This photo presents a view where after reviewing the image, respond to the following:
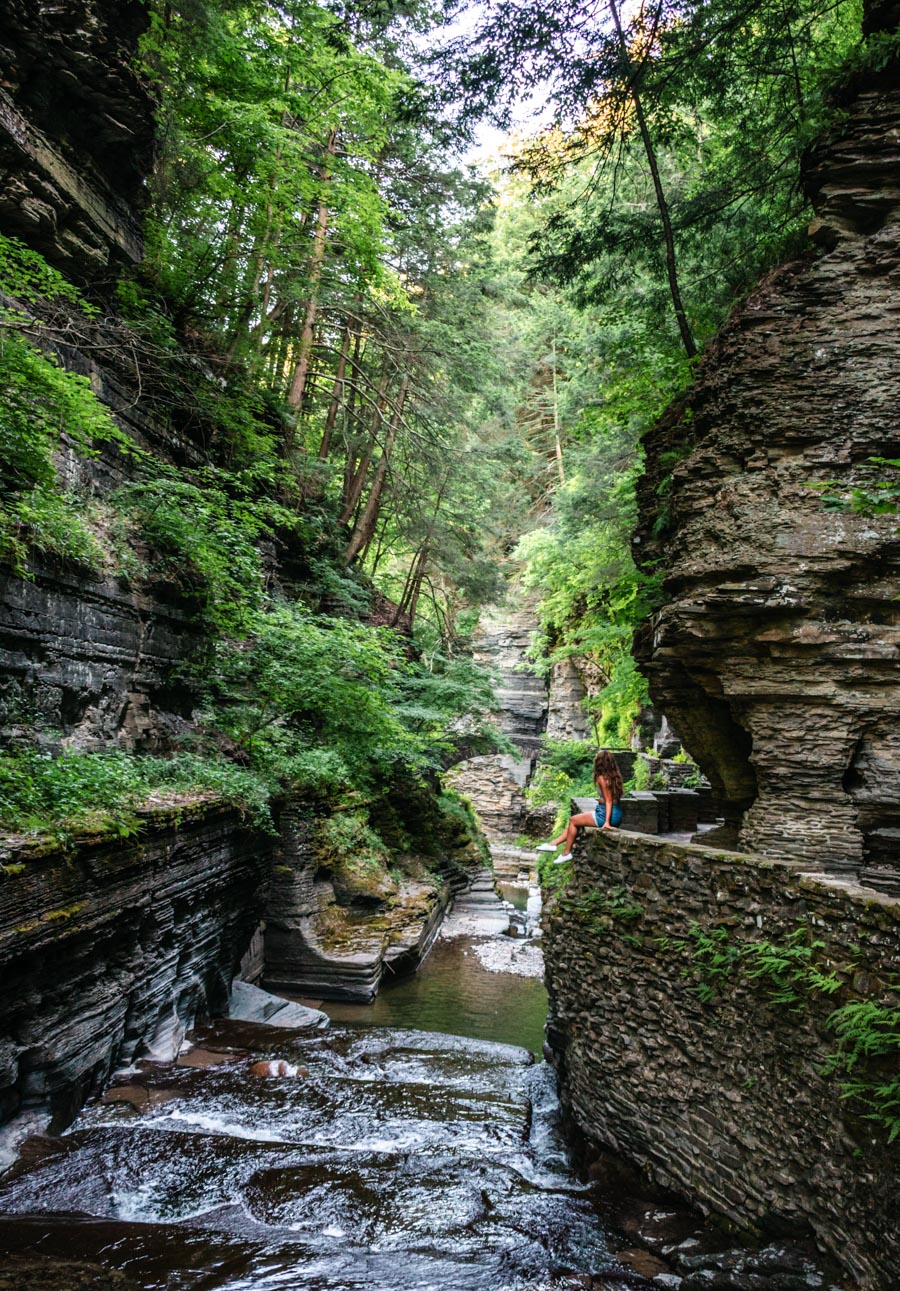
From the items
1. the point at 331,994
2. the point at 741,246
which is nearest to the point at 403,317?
the point at 741,246

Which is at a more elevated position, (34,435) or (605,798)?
(34,435)

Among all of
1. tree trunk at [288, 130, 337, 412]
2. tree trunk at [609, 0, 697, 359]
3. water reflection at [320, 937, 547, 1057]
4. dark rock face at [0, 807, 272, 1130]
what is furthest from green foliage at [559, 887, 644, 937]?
tree trunk at [288, 130, 337, 412]

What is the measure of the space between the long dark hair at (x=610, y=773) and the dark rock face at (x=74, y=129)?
8.72m

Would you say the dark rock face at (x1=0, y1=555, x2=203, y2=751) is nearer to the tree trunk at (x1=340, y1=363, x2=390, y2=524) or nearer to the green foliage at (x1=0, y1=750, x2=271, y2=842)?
the green foliage at (x1=0, y1=750, x2=271, y2=842)

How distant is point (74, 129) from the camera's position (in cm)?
768

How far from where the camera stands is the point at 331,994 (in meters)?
10.6

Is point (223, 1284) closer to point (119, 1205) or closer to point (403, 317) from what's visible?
point (119, 1205)

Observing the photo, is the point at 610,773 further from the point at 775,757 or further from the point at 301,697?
the point at 301,697

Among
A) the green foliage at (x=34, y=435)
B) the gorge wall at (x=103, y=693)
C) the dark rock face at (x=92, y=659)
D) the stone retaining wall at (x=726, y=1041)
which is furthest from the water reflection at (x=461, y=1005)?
the green foliage at (x=34, y=435)

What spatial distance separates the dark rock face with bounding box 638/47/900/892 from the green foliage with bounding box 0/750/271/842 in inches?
216

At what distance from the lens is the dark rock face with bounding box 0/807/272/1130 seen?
4594 millimetres

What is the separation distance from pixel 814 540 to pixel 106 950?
7378mm

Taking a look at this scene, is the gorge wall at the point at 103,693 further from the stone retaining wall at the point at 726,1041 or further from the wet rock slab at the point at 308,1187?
the stone retaining wall at the point at 726,1041

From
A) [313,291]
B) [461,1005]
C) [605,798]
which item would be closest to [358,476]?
[313,291]
